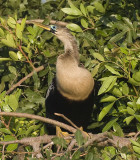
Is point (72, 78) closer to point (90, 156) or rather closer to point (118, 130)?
point (118, 130)

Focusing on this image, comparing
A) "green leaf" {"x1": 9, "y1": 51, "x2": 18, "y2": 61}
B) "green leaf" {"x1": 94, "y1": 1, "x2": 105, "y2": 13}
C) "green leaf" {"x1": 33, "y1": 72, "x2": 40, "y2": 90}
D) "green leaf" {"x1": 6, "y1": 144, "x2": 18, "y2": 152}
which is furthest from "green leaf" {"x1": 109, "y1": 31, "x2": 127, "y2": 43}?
"green leaf" {"x1": 6, "y1": 144, "x2": 18, "y2": 152}

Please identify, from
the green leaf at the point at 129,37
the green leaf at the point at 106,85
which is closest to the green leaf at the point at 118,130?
the green leaf at the point at 106,85

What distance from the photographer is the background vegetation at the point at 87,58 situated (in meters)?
2.80

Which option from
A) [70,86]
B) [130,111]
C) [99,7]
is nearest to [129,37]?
[99,7]

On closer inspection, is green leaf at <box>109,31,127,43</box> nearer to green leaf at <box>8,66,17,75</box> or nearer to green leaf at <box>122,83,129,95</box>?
green leaf at <box>122,83,129,95</box>

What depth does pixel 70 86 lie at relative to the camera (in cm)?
320

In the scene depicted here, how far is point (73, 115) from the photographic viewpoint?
11.7 ft

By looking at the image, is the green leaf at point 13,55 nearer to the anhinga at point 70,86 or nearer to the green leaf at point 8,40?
the green leaf at point 8,40

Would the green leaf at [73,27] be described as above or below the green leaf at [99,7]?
below

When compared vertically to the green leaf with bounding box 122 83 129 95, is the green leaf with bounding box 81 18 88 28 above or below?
above

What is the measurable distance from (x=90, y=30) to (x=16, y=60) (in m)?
0.75

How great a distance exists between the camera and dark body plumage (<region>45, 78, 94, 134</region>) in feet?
11.1

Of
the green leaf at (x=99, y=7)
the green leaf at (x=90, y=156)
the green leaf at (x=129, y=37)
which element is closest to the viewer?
the green leaf at (x=90, y=156)

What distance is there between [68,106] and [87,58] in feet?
1.50
